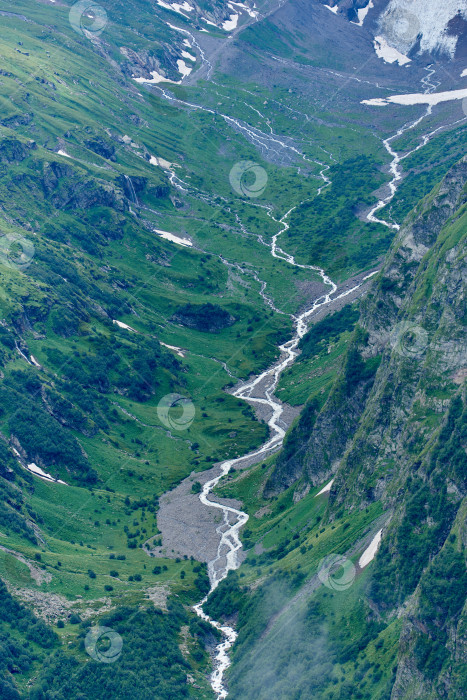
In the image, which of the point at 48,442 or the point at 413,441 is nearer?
the point at 413,441

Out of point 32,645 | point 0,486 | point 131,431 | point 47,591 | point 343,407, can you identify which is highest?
point 343,407

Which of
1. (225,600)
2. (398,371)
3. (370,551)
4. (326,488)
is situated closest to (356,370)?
(326,488)

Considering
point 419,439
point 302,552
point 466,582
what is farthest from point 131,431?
point 466,582

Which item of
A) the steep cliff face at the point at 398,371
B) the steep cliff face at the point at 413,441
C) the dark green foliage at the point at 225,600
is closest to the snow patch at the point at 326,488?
the steep cliff face at the point at 413,441

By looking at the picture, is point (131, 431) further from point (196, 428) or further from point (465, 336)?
point (465, 336)

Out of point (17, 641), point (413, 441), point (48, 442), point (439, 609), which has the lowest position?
point (48, 442)

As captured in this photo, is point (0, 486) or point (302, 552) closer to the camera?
point (302, 552)

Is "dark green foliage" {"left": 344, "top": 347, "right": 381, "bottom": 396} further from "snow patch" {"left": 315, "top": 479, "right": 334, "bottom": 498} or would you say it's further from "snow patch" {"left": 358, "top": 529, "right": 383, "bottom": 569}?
"snow patch" {"left": 358, "top": 529, "right": 383, "bottom": 569}

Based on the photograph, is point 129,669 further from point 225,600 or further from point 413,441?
point 413,441
